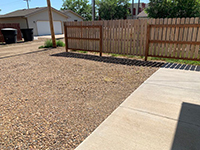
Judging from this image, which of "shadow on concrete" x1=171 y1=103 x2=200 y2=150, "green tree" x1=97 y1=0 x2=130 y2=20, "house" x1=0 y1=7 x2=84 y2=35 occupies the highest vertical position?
"green tree" x1=97 y1=0 x2=130 y2=20

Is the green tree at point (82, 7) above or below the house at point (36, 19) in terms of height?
above

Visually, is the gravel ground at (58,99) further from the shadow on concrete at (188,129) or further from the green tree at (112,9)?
the green tree at (112,9)

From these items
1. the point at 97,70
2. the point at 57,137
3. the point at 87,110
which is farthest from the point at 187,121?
the point at 97,70

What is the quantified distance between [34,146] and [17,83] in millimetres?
3460

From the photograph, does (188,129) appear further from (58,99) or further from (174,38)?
(174,38)

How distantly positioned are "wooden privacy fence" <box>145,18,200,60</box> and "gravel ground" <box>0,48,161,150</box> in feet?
3.71

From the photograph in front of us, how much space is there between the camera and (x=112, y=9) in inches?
1678

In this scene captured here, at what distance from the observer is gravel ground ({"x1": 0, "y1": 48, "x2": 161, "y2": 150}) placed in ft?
9.21

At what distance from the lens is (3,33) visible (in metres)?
16.9

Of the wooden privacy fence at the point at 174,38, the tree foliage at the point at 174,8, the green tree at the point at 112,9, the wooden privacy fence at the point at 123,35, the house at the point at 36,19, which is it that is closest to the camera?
the wooden privacy fence at the point at 174,38

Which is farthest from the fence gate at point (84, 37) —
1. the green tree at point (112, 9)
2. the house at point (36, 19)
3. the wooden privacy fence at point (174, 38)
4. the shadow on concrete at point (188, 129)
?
the green tree at point (112, 9)

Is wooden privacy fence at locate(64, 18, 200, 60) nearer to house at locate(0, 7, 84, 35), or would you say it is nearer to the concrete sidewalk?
the concrete sidewalk

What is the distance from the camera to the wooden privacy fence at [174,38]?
22.5ft

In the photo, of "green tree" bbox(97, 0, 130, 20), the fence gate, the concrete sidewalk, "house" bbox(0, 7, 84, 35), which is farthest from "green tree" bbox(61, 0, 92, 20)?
the concrete sidewalk
